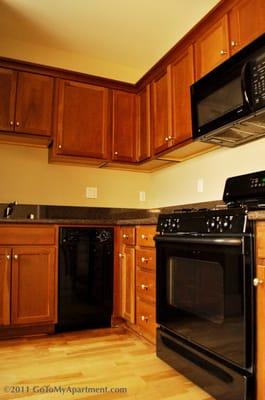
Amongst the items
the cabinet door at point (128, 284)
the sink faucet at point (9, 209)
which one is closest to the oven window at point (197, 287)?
the cabinet door at point (128, 284)

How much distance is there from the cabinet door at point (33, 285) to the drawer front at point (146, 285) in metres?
0.65

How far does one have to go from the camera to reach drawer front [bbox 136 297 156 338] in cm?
213

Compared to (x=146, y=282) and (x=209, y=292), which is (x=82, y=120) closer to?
(x=146, y=282)

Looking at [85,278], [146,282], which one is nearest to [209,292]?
[146,282]

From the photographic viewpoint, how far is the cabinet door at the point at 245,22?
1857 millimetres

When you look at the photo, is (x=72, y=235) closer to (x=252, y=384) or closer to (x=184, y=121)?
(x=184, y=121)

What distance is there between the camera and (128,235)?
99.9 inches

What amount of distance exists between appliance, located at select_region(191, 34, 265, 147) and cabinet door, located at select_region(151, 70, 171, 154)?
1.57ft

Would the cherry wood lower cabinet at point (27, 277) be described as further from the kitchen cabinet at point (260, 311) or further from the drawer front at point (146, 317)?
the kitchen cabinet at point (260, 311)

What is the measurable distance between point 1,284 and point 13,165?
1.11 m

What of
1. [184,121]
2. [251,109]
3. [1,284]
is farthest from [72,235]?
[251,109]

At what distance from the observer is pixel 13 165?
294cm

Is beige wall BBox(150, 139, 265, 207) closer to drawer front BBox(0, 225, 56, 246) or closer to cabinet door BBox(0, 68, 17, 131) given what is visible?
drawer front BBox(0, 225, 56, 246)

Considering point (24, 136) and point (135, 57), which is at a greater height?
point (135, 57)
